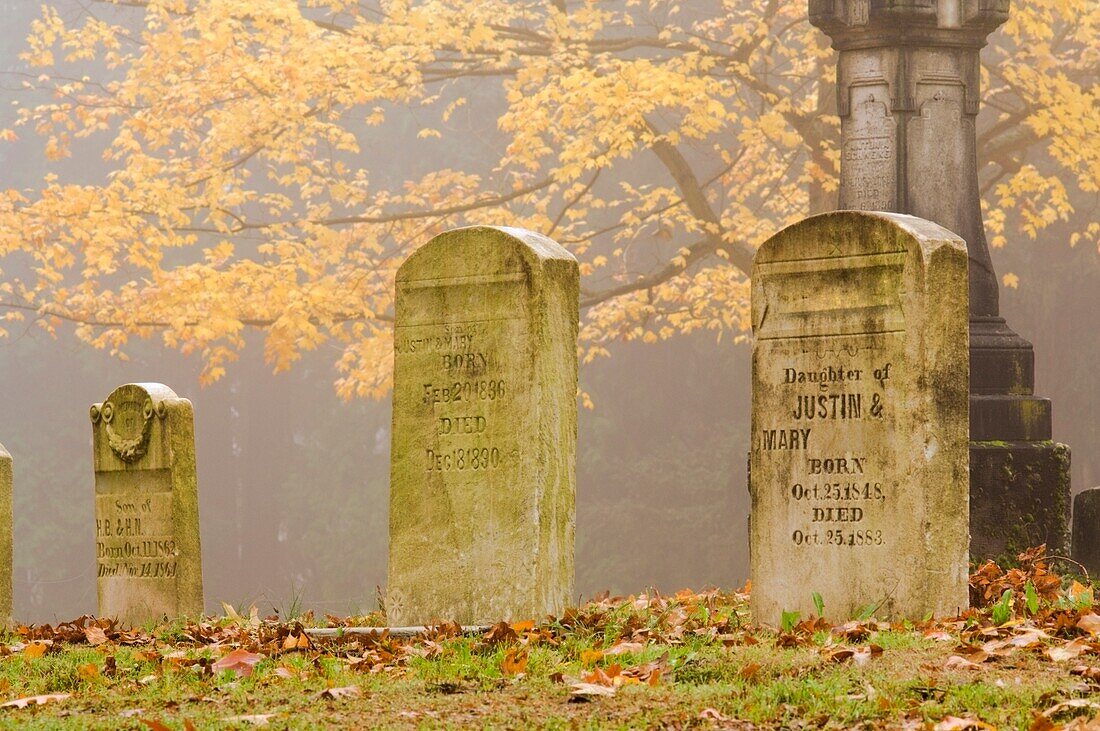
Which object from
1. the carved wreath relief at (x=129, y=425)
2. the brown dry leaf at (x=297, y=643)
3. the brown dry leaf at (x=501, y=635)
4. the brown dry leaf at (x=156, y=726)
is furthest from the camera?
the carved wreath relief at (x=129, y=425)

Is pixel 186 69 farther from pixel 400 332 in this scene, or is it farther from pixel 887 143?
pixel 400 332

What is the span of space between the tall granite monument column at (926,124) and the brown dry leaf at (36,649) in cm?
588

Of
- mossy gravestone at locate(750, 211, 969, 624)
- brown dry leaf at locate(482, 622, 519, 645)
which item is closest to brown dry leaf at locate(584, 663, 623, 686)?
brown dry leaf at locate(482, 622, 519, 645)

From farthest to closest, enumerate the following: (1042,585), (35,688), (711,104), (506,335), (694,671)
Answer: (711,104), (1042,585), (506,335), (35,688), (694,671)

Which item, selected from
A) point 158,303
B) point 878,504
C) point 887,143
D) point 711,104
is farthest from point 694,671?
point 158,303

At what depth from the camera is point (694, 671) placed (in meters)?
5.23

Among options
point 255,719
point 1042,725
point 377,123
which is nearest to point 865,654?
point 1042,725

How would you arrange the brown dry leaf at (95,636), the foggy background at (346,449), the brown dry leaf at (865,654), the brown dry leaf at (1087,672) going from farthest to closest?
the foggy background at (346,449)
the brown dry leaf at (95,636)
the brown dry leaf at (865,654)
the brown dry leaf at (1087,672)

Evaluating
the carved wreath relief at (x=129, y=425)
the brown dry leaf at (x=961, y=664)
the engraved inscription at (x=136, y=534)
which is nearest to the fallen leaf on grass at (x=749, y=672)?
the brown dry leaf at (x=961, y=664)

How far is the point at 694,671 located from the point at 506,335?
2462 millimetres

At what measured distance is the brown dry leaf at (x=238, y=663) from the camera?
19.2ft

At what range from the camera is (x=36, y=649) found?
23.3 feet

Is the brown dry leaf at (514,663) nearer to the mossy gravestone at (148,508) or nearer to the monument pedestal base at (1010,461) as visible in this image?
the mossy gravestone at (148,508)

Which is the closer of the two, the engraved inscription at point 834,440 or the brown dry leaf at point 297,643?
the brown dry leaf at point 297,643
